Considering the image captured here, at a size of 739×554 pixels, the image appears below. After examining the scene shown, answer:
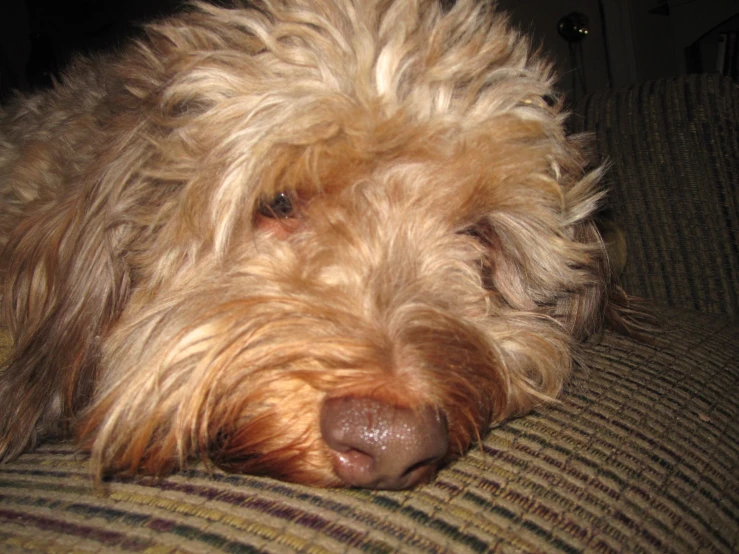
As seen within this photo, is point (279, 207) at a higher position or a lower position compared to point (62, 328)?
higher

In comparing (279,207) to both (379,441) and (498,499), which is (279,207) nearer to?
(379,441)

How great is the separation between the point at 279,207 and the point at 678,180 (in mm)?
1768

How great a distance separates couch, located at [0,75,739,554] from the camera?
0.97m

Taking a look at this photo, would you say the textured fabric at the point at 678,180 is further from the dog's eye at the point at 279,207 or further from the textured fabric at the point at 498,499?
the dog's eye at the point at 279,207

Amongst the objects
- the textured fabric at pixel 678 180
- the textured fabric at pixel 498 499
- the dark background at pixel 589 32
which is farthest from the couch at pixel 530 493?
the dark background at pixel 589 32

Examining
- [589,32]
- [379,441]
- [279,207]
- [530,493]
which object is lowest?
[530,493]

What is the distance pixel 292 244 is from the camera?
1620 mm

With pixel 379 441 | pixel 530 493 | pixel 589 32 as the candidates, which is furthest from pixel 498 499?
pixel 589 32

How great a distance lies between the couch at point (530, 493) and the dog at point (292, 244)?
78mm

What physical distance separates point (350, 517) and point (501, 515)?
286 mm

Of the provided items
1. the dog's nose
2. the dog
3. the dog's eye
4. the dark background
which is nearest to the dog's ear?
the dog

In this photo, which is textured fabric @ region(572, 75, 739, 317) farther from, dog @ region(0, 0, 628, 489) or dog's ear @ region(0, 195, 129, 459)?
dog's ear @ region(0, 195, 129, 459)

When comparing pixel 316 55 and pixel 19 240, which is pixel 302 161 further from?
pixel 19 240

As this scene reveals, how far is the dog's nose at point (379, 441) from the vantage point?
1109 mm
